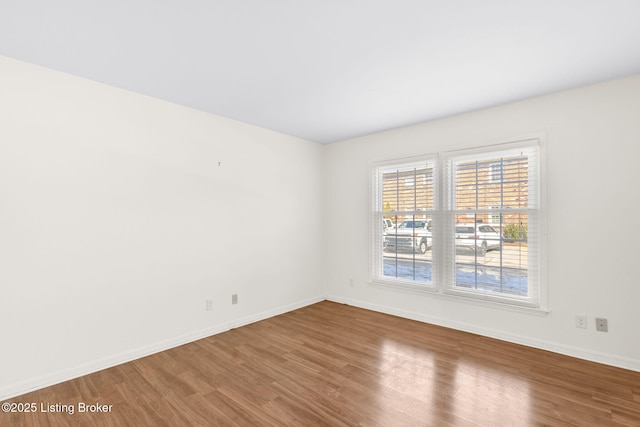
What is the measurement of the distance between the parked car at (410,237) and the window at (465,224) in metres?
0.01

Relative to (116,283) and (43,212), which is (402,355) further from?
(43,212)

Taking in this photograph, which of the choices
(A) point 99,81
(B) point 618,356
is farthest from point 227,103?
(B) point 618,356

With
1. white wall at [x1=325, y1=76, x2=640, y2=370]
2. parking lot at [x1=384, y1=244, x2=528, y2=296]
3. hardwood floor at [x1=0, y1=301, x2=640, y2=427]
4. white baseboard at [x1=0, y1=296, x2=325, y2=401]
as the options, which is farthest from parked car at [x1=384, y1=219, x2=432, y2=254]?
white baseboard at [x1=0, y1=296, x2=325, y2=401]

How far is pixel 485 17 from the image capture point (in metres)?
1.82

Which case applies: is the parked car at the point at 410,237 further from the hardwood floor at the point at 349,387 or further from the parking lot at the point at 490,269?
the hardwood floor at the point at 349,387

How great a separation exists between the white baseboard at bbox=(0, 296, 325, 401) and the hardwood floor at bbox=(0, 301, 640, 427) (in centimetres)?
7

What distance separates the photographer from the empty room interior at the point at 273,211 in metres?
1.99

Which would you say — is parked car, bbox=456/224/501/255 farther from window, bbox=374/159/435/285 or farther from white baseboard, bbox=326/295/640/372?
white baseboard, bbox=326/295/640/372

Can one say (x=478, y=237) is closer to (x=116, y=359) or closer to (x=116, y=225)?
(x=116, y=225)

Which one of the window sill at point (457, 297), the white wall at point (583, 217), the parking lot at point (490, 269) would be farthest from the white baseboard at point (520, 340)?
the parking lot at point (490, 269)

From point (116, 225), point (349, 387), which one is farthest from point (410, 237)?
point (116, 225)

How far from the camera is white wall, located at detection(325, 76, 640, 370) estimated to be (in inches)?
103

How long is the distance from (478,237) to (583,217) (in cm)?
93

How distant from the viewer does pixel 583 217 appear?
2.82 meters
